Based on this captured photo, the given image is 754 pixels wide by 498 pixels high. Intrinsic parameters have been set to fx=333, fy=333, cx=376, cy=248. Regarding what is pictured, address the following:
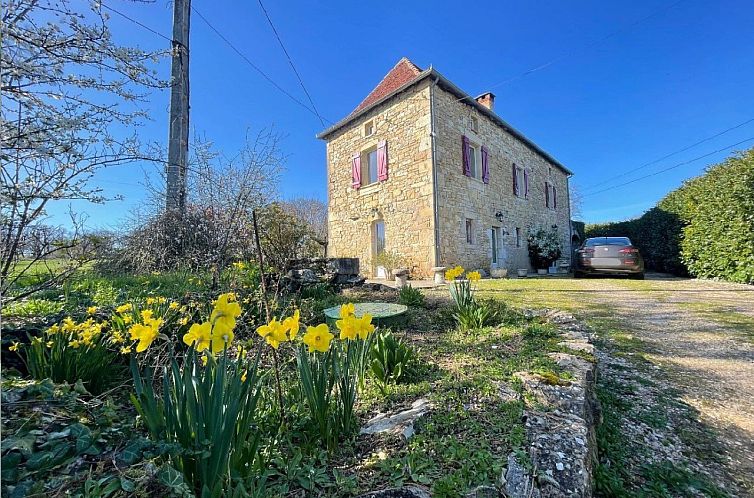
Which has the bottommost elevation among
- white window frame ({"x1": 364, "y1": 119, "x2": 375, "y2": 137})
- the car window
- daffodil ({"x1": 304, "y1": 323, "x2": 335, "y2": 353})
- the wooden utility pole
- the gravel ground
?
the gravel ground

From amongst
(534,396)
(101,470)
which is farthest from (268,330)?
(534,396)

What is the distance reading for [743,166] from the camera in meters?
6.78

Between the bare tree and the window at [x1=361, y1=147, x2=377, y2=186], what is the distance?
9061 mm

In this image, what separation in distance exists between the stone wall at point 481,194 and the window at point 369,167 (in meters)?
2.75

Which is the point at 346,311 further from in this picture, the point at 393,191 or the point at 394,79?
the point at 394,79

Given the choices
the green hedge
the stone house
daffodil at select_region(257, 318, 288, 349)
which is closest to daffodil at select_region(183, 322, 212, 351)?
daffodil at select_region(257, 318, 288, 349)

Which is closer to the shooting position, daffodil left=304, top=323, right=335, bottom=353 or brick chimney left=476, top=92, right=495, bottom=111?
daffodil left=304, top=323, right=335, bottom=353

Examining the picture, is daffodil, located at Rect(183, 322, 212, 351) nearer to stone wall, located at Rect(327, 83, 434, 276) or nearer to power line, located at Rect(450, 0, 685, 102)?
stone wall, located at Rect(327, 83, 434, 276)

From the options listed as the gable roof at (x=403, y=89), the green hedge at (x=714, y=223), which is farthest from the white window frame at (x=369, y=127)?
the green hedge at (x=714, y=223)

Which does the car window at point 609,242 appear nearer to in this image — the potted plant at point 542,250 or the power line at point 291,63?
the potted plant at point 542,250

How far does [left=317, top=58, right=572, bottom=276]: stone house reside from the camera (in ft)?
31.0

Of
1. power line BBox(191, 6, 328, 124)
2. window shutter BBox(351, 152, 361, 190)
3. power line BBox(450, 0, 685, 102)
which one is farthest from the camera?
window shutter BBox(351, 152, 361, 190)

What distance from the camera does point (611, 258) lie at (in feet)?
30.5

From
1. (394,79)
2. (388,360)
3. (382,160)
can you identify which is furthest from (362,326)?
(394,79)
